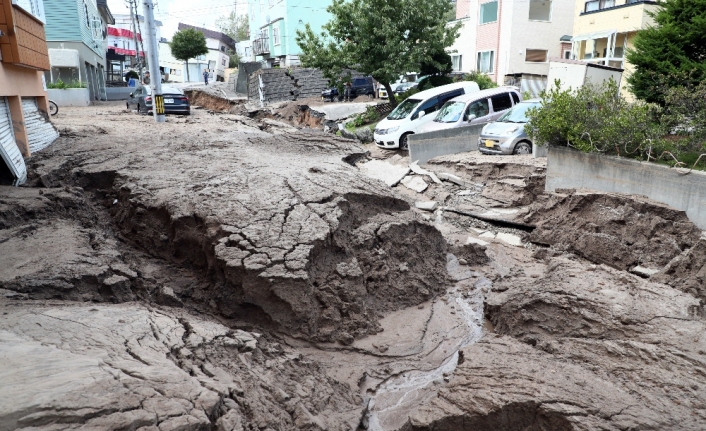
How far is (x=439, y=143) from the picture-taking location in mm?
15477

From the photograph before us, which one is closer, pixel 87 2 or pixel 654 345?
pixel 654 345

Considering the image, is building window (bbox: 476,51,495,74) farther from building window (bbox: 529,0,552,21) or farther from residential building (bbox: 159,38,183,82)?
residential building (bbox: 159,38,183,82)

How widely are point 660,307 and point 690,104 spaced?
212 inches

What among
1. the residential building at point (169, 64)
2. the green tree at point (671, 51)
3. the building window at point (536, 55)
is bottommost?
the green tree at point (671, 51)

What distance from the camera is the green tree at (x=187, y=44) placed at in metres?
48.4

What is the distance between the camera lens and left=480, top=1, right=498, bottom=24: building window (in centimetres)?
2761

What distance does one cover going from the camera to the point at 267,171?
A: 8633 mm

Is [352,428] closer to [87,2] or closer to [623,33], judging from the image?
[623,33]

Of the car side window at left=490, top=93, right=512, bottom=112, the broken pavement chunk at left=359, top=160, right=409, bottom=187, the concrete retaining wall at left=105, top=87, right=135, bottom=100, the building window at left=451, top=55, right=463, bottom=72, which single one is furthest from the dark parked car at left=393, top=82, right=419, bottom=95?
the concrete retaining wall at left=105, top=87, right=135, bottom=100

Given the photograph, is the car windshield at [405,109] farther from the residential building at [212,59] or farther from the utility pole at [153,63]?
the residential building at [212,59]

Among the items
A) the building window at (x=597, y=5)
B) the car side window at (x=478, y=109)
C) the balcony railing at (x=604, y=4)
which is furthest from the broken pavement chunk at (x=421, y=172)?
the building window at (x=597, y=5)

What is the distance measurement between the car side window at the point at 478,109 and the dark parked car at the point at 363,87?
13.6 m

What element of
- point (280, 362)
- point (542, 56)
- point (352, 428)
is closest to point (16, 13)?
point (280, 362)

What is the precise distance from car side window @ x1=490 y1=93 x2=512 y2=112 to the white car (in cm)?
191
